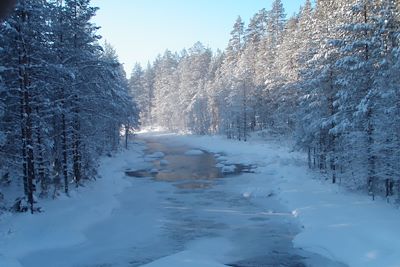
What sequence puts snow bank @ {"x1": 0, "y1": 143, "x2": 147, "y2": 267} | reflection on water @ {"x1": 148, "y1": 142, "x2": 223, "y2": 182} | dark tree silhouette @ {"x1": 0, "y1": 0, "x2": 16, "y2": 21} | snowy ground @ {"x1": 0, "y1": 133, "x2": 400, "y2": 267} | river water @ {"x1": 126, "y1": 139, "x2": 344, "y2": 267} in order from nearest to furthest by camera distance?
dark tree silhouette @ {"x1": 0, "y1": 0, "x2": 16, "y2": 21} → snowy ground @ {"x1": 0, "y1": 133, "x2": 400, "y2": 267} → river water @ {"x1": 126, "y1": 139, "x2": 344, "y2": 267} → snow bank @ {"x1": 0, "y1": 143, "x2": 147, "y2": 267} → reflection on water @ {"x1": 148, "y1": 142, "x2": 223, "y2": 182}

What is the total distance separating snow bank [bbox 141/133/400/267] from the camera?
1384 centimetres

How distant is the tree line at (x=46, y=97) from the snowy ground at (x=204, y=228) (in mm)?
1950

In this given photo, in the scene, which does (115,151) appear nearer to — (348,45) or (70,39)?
(70,39)

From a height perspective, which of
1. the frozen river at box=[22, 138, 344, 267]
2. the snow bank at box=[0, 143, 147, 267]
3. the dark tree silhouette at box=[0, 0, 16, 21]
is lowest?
the frozen river at box=[22, 138, 344, 267]

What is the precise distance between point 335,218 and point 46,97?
52.6ft

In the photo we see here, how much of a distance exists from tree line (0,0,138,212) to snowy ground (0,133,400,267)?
1950 millimetres

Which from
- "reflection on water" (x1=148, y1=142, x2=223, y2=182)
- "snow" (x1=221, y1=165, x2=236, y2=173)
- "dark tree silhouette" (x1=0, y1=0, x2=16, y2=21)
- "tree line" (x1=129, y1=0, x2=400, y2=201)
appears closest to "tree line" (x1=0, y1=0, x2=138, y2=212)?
"reflection on water" (x1=148, y1=142, x2=223, y2=182)

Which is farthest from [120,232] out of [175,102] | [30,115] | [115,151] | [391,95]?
[175,102]

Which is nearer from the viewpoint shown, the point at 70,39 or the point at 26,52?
the point at 26,52

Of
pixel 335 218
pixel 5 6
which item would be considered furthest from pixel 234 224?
pixel 5 6

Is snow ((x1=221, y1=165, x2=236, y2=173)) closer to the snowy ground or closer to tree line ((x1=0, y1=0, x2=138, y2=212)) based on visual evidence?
the snowy ground

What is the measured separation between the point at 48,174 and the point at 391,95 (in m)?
17.9

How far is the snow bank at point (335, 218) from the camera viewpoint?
45.4ft

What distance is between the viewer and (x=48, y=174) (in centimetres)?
2328
